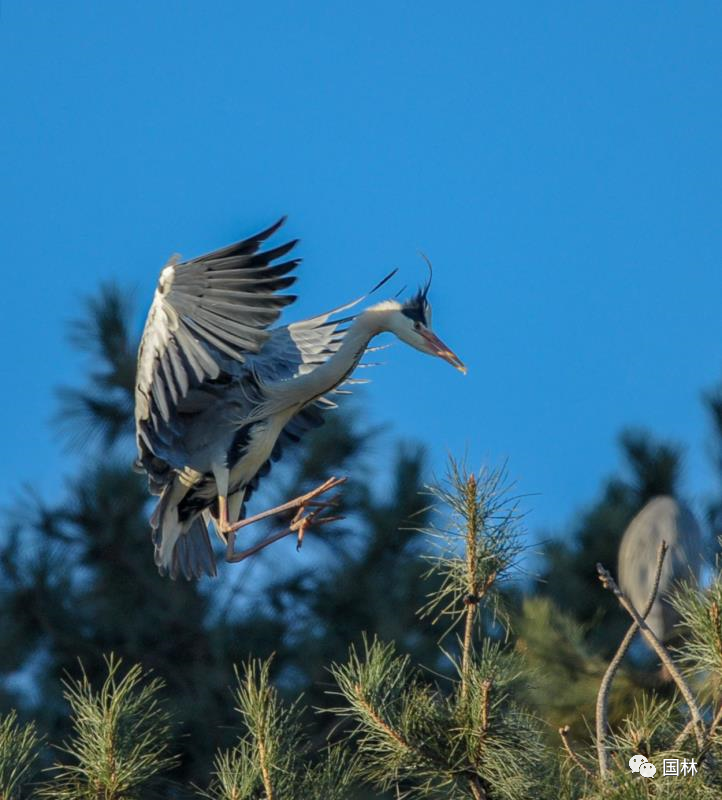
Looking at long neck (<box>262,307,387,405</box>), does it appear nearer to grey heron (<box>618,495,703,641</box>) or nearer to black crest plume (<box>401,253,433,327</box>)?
black crest plume (<box>401,253,433,327</box>)

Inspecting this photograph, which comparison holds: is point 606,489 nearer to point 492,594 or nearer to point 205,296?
point 205,296

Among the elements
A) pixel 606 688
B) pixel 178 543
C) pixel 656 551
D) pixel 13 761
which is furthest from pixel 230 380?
pixel 656 551

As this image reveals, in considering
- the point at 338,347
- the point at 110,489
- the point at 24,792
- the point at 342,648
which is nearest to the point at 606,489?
the point at 342,648

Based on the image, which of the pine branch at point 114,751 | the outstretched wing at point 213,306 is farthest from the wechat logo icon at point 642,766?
the outstretched wing at point 213,306

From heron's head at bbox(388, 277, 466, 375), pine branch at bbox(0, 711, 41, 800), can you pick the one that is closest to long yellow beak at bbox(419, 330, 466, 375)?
heron's head at bbox(388, 277, 466, 375)

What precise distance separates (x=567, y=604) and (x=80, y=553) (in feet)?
9.52

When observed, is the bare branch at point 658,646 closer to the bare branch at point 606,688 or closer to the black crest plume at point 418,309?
the bare branch at point 606,688

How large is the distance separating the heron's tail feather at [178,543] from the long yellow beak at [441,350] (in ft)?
3.20

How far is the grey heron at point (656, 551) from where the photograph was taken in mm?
7582

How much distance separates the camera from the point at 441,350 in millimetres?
4977

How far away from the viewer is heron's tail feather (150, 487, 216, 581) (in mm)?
5340

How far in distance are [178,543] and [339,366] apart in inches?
32.4

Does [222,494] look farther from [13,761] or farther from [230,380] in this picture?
[13,761]

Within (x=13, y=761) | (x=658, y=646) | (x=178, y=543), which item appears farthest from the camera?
(x=178, y=543)
